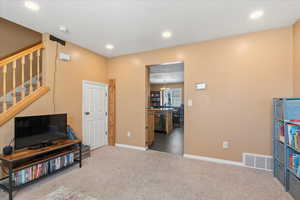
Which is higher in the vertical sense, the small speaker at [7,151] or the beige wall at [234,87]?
the beige wall at [234,87]

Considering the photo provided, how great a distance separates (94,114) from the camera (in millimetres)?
3672

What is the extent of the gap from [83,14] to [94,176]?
107 inches

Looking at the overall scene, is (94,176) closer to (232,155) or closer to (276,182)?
(232,155)

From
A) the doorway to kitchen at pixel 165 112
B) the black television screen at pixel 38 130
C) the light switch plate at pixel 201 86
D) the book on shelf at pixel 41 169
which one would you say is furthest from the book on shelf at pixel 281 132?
the black television screen at pixel 38 130

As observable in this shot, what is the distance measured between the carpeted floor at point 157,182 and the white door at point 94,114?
0.80m

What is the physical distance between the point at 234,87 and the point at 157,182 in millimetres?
2357

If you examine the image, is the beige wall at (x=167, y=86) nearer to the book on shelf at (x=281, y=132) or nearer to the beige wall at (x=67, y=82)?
the beige wall at (x=67, y=82)

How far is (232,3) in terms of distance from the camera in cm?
186

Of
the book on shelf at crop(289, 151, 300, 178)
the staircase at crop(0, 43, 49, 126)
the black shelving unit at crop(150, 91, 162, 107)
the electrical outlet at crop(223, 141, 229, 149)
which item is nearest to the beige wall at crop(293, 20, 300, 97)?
the book on shelf at crop(289, 151, 300, 178)

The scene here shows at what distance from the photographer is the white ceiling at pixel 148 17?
6.16 feet

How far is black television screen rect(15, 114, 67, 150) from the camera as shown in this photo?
2029 mm

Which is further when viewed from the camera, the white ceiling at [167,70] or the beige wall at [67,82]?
the white ceiling at [167,70]

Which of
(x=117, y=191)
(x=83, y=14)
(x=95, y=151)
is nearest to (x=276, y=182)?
(x=117, y=191)

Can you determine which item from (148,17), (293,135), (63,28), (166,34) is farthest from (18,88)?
(293,135)
